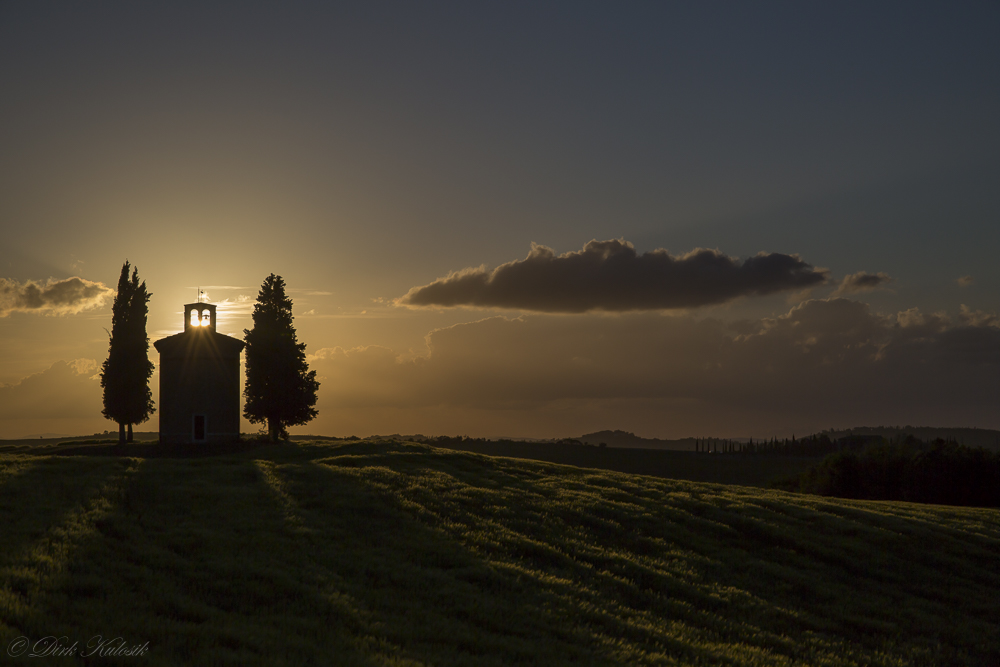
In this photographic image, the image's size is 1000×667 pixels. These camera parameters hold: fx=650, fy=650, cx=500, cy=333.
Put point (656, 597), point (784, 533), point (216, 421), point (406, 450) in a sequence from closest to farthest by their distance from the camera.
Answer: point (656, 597) → point (784, 533) → point (406, 450) → point (216, 421)

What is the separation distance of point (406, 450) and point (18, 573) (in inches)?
1100

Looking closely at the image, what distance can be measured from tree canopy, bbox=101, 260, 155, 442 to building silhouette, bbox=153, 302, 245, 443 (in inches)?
295

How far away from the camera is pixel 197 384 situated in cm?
5091

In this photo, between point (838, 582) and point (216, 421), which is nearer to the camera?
point (838, 582)

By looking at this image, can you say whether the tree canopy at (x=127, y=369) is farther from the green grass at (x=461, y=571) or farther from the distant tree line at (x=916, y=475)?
the distant tree line at (x=916, y=475)

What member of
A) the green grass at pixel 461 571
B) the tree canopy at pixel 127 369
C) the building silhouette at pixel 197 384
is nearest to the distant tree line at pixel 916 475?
the green grass at pixel 461 571

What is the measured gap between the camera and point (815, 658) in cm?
1348

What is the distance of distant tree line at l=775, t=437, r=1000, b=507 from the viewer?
53031 millimetres

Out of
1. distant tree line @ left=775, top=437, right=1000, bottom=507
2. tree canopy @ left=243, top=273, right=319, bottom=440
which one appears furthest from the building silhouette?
distant tree line @ left=775, top=437, right=1000, bottom=507

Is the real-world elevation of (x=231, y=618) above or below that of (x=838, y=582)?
above

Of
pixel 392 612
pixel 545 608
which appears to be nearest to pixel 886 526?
pixel 545 608

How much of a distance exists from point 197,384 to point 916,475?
58614mm

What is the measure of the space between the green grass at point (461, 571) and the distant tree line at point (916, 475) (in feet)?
90.6

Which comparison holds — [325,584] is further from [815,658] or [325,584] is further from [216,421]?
[216,421]
